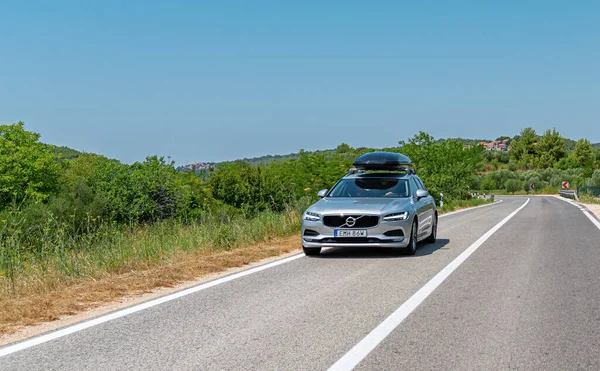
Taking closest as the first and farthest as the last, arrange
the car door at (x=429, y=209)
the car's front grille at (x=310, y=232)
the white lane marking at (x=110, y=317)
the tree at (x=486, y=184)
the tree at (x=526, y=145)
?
1. the white lane marking at (x=110, y=317)
2. the car's front grille at (x=310, y=232)
3. the car door at (x=429, y=209)
4. the tree at (x=486, y=184)
5. the tree at (x=526, y=145)

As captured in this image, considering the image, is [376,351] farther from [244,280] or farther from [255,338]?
[244,280]

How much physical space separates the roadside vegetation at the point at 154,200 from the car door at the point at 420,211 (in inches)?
119

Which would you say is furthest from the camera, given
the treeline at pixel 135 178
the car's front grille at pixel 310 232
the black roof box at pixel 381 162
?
the treeline at pixel 135 178

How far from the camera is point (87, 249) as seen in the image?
11.1 metres

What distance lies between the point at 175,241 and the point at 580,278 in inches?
289

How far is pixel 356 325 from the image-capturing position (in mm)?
6312

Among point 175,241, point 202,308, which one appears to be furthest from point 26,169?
point 202,308

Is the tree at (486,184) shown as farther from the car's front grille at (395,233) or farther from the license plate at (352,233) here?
the license plate at (352,233)

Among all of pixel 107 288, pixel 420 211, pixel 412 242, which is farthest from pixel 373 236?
pixel 107 288

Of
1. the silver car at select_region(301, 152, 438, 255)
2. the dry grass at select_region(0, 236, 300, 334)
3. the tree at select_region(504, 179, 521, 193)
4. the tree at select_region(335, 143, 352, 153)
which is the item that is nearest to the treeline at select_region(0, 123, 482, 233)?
the tree at select_region(335, 143, 352, 153)

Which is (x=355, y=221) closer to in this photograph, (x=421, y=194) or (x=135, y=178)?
(x=421, y=194)

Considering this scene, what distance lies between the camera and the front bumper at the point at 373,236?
38.4 feet

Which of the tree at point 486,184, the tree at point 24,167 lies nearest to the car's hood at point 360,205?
the tree at point 24,167

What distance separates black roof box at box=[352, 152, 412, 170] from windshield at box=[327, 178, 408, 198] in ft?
5.67
